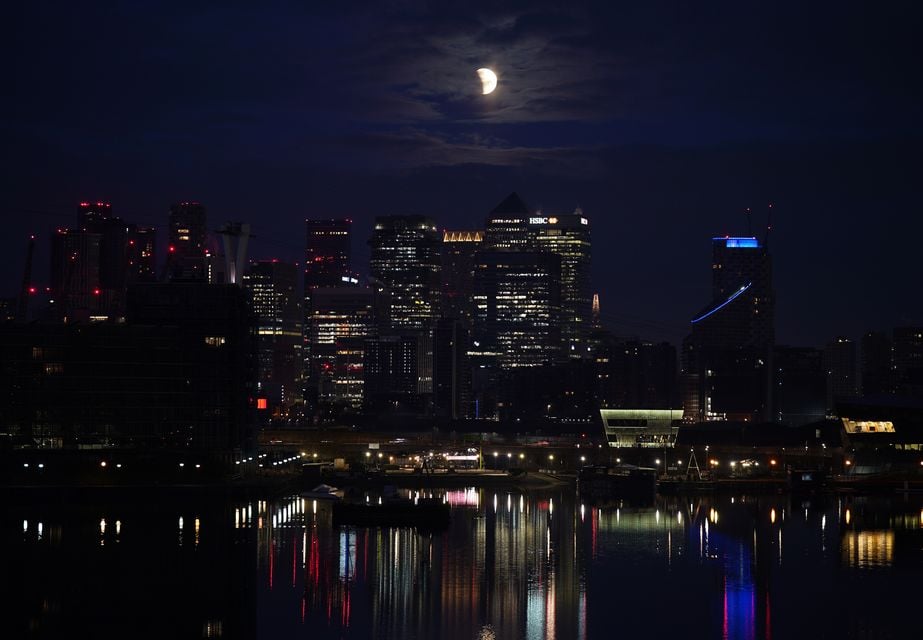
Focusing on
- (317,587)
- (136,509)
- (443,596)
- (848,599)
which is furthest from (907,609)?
(136,509)

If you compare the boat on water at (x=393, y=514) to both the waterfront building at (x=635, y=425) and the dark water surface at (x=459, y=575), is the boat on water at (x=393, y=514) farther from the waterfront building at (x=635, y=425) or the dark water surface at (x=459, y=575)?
the waterfront building at (x=635, y=425)

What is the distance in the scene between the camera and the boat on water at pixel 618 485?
341 feet

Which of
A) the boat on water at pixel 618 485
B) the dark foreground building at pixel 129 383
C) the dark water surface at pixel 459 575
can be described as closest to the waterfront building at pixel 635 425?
the boat on water at pixel 618 485

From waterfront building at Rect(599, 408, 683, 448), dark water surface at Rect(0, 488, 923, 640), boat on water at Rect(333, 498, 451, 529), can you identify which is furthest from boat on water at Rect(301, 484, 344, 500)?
waterfront building at Rect(599, 408, 683, 448)

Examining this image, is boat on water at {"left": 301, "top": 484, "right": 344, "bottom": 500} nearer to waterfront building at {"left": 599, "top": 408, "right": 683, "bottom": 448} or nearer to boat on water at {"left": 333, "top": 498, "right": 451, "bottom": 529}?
boat on water at {"left": 333, "top": 498, "right": 451, "bottom": 529}

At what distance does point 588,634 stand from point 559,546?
894 inches

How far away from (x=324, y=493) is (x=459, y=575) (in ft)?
133

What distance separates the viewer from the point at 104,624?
46.8 meters

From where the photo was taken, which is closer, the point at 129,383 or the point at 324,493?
the point at 324,493

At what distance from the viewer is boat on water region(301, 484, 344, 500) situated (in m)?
98.2

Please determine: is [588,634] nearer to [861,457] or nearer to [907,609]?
[907,609]

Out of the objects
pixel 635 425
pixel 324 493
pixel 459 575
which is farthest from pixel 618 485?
pixel 459 575

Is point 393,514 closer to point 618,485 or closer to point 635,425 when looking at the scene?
point 618,485

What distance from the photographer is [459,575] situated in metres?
60.0
